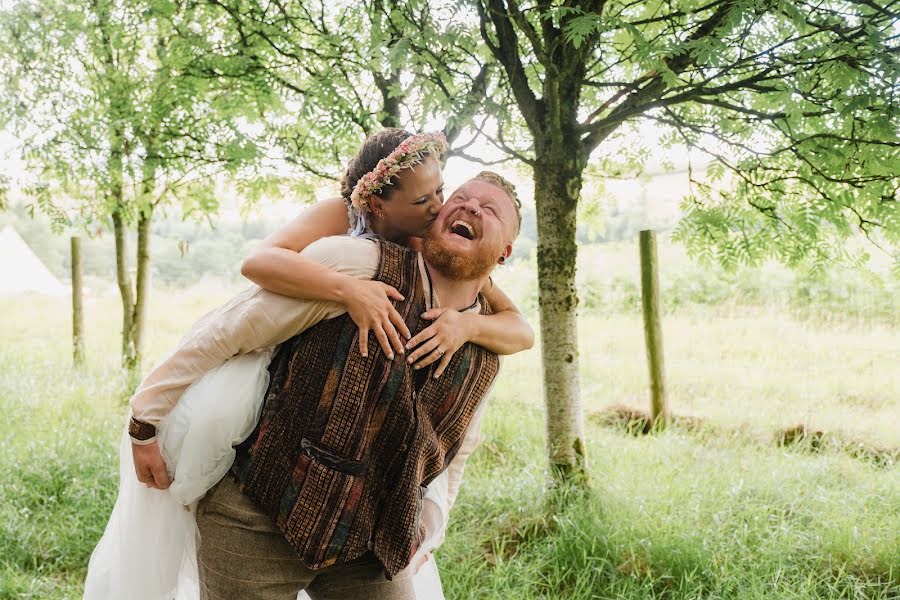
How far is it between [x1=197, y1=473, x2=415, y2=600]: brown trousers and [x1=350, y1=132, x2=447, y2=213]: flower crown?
0.80 meters

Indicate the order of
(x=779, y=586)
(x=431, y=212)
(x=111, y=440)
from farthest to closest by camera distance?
1. (x=111, y=440)
2. (x=779, y=586)
3. (x=431, y=212)

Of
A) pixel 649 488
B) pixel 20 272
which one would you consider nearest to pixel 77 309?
pixel 649 488

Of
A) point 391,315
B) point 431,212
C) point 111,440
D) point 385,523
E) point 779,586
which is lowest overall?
point 779,586

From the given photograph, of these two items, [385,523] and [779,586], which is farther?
[779,586]

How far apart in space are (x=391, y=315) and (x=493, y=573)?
2.09 meters

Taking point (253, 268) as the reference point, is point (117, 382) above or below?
below

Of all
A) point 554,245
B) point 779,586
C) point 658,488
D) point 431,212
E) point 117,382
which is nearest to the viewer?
point 431,212

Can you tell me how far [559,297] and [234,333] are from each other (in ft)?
6.84

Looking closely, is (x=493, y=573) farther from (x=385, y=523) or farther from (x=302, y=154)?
(x=302, y=154)

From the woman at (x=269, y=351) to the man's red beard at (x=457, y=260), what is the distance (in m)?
0.11

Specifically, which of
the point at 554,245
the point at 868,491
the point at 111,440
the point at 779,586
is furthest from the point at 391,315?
the point at 111,440

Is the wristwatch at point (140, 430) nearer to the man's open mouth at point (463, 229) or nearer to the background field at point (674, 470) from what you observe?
the man's open mouth at point (463, 229)

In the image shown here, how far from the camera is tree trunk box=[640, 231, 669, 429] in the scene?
17.3 ft

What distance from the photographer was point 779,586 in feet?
9.97
